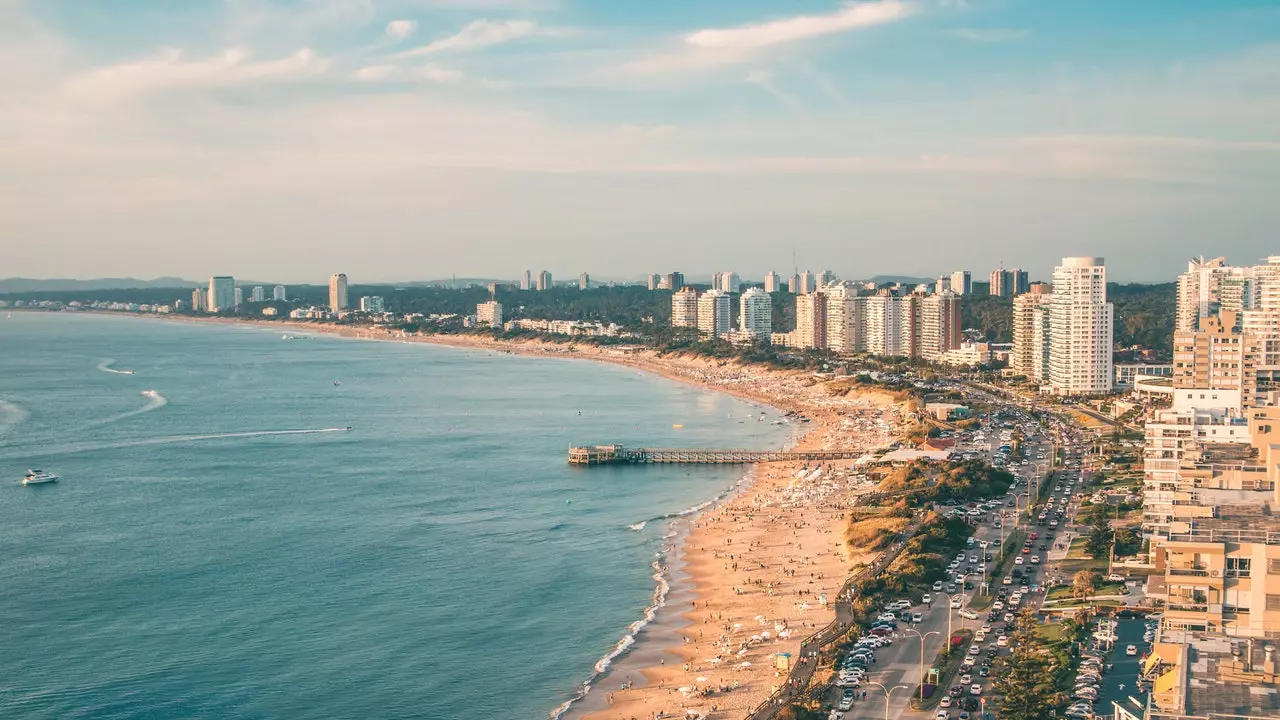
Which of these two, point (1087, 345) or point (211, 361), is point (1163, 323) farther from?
point (211, 361)

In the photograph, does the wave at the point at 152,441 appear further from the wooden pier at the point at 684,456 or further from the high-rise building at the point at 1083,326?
the high-rise building at the point at 1083,326

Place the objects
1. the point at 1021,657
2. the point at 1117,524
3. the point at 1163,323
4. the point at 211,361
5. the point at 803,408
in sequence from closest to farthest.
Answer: the point at 1021,657
the point at 1117,524
the point at 803,408
the point at 1163,323
the point at 211,361

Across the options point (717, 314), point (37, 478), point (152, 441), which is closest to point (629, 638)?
point (37, 478)

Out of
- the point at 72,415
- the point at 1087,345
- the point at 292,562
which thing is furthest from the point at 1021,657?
the point at 72,415

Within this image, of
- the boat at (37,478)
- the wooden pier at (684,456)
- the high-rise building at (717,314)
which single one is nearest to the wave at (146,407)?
the boat at (37,478)

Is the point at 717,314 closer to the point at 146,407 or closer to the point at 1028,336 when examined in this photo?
the point at 1028,336

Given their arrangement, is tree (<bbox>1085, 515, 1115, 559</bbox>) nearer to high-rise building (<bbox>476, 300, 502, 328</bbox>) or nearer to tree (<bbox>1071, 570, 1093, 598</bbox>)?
tree (<bbox>1071, 570, 1093, 598</bbox>)

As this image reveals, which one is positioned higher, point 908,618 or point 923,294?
point 923,294
